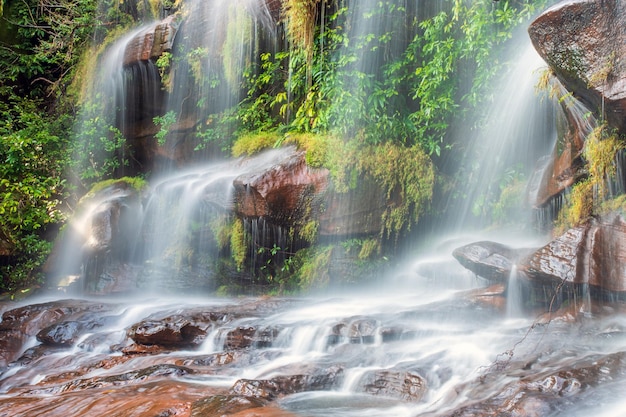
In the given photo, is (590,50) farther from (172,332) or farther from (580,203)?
(172,332)

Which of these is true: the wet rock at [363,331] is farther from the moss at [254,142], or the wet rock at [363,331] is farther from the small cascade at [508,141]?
the moss at [254,142]

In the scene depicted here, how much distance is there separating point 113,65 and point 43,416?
10177 mm

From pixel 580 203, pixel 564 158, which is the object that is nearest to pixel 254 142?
pixel 564 158

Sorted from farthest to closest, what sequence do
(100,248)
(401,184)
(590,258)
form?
(100,248)
(401,184)
(590,258)

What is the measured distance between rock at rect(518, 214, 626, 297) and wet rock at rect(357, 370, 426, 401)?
2.37 meters

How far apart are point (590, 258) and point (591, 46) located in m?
2.33

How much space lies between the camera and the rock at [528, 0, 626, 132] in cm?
502

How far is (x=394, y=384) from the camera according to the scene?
171 inches

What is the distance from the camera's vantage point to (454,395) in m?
4.04

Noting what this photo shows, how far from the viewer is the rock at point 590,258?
5.39 meters

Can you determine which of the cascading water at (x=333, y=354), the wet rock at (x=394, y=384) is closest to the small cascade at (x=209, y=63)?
the cascading water at (x=333, y=354)

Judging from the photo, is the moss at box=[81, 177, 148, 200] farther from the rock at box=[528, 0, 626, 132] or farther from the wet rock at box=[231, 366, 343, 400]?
the rock at box=[528, 0, 626, 132]

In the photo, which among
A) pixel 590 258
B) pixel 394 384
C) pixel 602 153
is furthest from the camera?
pixel 602 153

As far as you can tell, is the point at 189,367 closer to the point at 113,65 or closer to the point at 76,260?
the point at 76,260
